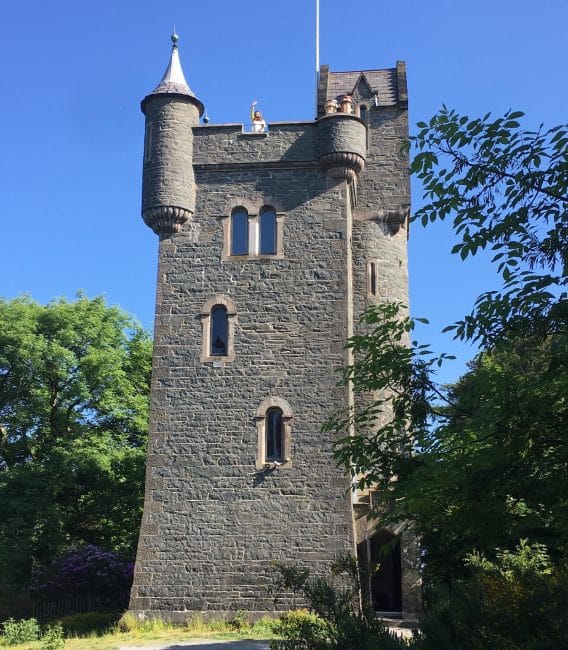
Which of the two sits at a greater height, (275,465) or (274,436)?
(274,436)

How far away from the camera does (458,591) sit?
9.25 m

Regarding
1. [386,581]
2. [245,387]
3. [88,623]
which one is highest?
[245,387]

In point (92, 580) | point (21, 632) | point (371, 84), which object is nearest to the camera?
point (21, 632)

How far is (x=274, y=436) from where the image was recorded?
60.8 ft

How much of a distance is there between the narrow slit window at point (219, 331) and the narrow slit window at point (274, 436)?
1.89m

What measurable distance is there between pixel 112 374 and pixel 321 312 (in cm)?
1095

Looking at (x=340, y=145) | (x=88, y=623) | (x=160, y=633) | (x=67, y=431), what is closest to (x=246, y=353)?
(x=340, y=145)

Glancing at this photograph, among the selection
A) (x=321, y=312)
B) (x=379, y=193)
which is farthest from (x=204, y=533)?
(x=379, y=193)

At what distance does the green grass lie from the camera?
15839mm

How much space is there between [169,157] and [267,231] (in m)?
3.05

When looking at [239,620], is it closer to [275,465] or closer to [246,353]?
[275,465]

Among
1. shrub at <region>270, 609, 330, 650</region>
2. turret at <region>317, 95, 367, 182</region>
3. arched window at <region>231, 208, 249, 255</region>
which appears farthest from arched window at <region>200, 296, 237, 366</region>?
shrub at <region>270, 609, 330, 650</region>

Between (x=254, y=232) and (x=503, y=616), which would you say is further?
(x=254, y=232)

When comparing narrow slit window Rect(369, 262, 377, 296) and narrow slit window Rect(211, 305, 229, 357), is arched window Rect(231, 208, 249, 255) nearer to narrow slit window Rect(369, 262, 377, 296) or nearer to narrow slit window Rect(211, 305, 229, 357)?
narrow slit window Rect(211, 305, 229, 357)
